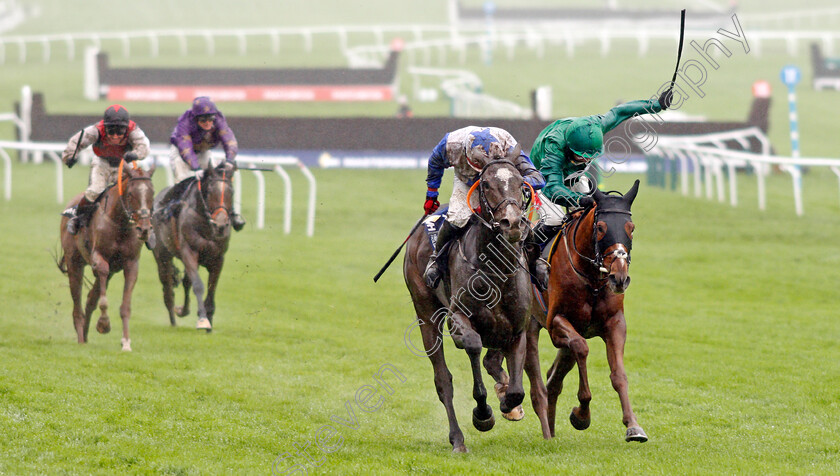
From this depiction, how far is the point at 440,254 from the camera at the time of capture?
22.3ft

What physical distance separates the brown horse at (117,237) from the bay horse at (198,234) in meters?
0.57

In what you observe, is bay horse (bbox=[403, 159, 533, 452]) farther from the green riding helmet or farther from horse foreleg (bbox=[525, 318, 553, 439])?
the green riding helmet

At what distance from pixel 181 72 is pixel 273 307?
1594cm

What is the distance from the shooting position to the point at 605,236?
630 cm

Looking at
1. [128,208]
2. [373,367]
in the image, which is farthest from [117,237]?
[373,367]

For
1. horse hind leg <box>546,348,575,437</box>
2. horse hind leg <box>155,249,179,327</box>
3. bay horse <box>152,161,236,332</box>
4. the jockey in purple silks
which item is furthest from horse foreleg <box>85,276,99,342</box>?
horse hind leg <box>546,348,575,437</box>

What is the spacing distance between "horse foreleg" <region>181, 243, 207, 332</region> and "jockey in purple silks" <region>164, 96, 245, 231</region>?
65cm

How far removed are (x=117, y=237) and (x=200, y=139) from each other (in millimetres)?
1895

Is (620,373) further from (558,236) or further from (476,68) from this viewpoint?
(476,68)

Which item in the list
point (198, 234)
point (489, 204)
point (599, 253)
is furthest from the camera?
point (198, 234)

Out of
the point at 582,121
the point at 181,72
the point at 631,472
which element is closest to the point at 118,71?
the point at 181,72

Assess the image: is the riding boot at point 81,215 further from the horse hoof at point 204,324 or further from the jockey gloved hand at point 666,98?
the jockey gloved hand at point 666,98

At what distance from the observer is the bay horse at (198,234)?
10914 mm

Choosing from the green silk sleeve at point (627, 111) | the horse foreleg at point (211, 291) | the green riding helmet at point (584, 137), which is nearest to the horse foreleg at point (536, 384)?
the green riding helmet at point (584, 137)
